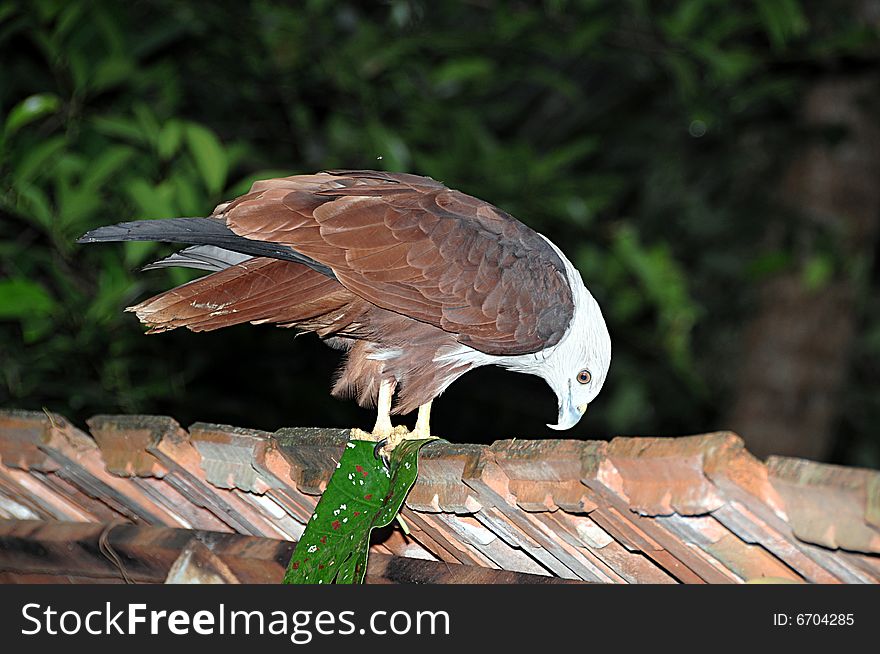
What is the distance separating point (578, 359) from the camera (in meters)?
2.58

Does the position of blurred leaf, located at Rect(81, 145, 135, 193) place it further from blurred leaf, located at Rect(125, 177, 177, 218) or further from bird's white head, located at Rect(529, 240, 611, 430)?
bird's white head, located at Rect(529, 240, 611, 430)

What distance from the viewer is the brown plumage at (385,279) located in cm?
229

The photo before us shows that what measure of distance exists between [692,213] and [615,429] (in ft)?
→ 4.96

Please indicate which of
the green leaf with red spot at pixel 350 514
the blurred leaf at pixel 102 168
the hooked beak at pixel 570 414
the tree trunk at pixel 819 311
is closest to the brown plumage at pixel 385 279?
the hooked beak at pixel 570 414

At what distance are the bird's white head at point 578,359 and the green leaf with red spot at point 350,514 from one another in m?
0.69

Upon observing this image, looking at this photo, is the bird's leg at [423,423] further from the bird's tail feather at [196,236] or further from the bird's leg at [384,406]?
the bird's tail feather at [196,236]

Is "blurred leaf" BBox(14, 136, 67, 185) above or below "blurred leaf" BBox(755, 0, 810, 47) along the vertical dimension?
below

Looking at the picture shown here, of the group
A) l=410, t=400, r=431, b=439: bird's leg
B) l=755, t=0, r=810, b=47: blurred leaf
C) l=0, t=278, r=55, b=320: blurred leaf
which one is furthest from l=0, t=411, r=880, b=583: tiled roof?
l=755, t=0, r=810, b=47: blurred leaf

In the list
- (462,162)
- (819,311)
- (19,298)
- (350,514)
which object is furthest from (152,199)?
(819,311)

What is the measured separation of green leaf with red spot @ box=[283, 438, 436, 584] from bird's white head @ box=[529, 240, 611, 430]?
0.69 metres

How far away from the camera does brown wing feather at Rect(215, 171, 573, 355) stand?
91.8 inches

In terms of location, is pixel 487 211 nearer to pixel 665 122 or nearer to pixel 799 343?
pixel 799 343

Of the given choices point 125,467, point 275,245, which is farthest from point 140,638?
point 275,245

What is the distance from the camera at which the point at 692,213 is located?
6754mm
